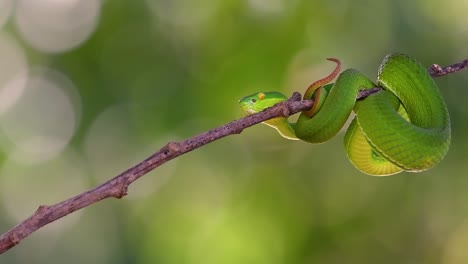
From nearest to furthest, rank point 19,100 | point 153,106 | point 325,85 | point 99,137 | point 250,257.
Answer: point 325,85 → point 250,257 → point 153,106 → point 99,137 → point 19,100

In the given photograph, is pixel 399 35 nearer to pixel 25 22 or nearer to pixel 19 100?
pixel 25 22

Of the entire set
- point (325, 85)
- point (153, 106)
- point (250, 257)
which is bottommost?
point (250, 257)

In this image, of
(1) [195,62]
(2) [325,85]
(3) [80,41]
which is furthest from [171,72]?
(2) [325,85]

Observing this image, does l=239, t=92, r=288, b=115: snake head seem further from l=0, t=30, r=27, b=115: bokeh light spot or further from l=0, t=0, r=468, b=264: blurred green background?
l=0, t=30, r=27, b=115: bokeh light spot

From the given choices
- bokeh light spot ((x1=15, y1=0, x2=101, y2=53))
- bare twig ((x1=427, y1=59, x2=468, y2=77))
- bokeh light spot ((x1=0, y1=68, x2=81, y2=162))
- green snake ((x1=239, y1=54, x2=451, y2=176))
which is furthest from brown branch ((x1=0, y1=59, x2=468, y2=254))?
bokeh light spot ((x1=15, y1=0, x2=101, y2=53))

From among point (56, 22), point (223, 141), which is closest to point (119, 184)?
point (223, 141)

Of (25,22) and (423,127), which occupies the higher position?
(25,22)
